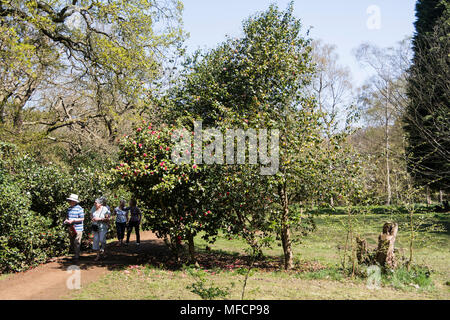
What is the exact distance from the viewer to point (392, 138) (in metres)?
30.0

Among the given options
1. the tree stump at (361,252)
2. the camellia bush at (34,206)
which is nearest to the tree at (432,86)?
the tree stump at (361,252)

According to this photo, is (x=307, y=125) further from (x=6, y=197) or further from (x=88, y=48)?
(x=88, y=48)

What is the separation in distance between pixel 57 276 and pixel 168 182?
2825 millimetres

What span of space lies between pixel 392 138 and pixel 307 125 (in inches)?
1015

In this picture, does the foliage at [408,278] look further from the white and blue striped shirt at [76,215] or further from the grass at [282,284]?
the white and blue striped shirt at [76,215]

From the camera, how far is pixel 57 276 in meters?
6.60

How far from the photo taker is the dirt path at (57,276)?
18.2 feet

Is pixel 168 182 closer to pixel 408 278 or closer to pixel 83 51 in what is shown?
pixel 408 278

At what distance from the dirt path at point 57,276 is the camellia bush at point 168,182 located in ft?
5.13

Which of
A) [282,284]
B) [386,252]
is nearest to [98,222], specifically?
[282,284]

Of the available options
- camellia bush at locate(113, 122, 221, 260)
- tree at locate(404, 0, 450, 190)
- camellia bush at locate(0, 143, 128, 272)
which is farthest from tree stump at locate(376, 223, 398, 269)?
camellia bush at locate(0, 143, 128, 272)
